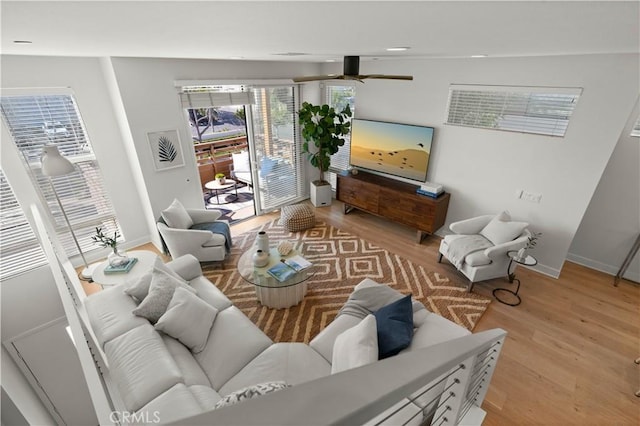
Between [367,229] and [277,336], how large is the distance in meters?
2.50

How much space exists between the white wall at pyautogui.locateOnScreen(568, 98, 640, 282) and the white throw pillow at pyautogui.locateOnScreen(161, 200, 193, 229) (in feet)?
17.4

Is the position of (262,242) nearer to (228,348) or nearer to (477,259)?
(228,348)

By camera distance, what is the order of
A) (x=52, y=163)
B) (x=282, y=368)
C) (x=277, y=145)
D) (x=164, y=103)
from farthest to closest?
(x=277, y=145), (x=164, y=103), (x=52, y=163), (x=282, y=368)

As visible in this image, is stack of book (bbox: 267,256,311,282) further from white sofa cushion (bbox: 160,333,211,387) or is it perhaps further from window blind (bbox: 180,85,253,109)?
window blind (bbox: 180,85,253,109)

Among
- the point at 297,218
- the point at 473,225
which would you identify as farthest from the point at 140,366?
the point at 473,225

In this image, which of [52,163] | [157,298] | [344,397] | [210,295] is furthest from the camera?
[52,163]

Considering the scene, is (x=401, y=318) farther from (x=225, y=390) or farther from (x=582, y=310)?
(x=582, y=310)

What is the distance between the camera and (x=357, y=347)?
1848 millimetres

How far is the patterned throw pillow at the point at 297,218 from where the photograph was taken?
464 cm

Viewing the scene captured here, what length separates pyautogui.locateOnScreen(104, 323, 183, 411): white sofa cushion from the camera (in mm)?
1721

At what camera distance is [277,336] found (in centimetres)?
284

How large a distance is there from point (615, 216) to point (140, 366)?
5.29m

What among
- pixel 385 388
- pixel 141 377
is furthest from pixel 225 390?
pixel 385 388

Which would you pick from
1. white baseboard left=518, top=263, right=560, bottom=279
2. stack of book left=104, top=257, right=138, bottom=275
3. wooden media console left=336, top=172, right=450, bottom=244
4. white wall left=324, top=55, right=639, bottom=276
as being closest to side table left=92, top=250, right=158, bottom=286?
stack of book left=104, top=257, right=138, bottom=275
